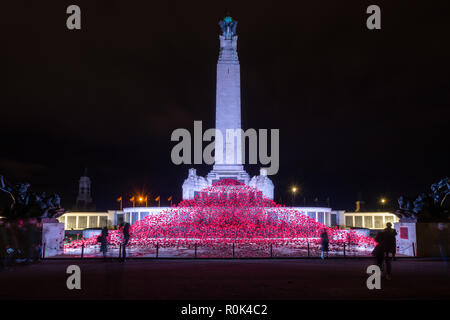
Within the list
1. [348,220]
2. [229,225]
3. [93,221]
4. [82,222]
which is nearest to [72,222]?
[82,222]

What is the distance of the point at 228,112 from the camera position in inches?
1795

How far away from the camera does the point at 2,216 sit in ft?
58.3

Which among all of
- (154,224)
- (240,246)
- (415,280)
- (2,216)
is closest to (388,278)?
(415,280)

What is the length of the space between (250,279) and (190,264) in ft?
14.9

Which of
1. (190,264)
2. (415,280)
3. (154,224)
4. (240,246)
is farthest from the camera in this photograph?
(154,224)

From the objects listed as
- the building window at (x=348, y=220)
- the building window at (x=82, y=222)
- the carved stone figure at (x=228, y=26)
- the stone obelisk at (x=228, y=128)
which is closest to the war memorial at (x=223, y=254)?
the stone obelisk at (x=228, y=128)

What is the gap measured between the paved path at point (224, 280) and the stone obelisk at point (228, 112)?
27.1 m

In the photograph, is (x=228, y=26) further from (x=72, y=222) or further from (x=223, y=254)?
(x=223, y=254)

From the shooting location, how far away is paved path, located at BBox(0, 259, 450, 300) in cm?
970

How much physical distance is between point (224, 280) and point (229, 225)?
20.2 m

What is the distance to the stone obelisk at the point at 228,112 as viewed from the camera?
44.1 m

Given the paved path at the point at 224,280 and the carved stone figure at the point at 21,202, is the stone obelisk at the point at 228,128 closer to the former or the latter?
the carved stone figure at the point at 21,202

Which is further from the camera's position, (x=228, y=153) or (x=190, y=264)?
(x=228, y=153)
